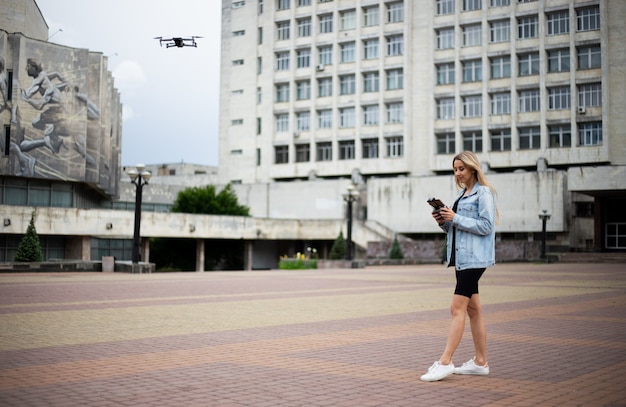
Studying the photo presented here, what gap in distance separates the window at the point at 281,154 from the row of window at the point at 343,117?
180 cm

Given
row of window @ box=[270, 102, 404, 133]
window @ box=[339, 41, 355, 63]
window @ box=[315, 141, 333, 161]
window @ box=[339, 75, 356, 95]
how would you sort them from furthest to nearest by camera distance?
window @ box=[315, 141, 333, 161]
window @ box=[339, 41, 355, 63]
window @ box=[339, 75, 356, 95]
row of window @ box=[270, 102, 404, 133]

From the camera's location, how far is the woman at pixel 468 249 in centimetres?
661

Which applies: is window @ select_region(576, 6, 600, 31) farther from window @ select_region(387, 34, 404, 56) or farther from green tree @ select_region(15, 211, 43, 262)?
green tree @ select_region(15, 211, 43, 262)

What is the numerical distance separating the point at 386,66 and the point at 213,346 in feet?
213

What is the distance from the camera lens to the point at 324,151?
244 ft

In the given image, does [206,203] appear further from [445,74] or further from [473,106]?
[473,106]

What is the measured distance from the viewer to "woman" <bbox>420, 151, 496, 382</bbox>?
6.61m

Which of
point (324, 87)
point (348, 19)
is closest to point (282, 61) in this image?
point (324, 87)

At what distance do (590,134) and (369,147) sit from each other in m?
20.6

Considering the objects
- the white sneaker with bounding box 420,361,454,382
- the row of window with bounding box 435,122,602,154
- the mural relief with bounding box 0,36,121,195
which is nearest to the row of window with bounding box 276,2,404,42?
the row of window with bounding box 435,122,602,154

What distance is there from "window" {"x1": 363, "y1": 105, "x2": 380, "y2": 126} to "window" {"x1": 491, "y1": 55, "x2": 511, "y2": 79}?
38.3ft

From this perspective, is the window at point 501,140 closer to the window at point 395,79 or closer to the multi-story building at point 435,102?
the multi-story building at point 435,102

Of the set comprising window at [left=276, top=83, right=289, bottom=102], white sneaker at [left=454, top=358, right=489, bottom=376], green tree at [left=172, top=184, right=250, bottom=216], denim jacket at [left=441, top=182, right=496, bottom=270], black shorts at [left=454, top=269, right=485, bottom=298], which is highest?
window at [left=276, top=83, right=289, bottom=102]

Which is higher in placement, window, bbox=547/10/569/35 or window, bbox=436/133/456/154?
window, bbox=547/10/569/35
